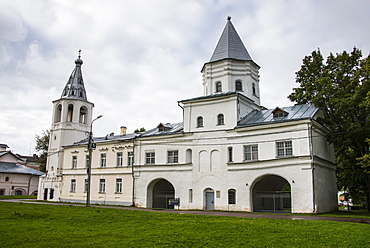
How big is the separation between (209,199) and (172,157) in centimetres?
582

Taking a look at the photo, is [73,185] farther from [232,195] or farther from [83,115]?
[232,195]

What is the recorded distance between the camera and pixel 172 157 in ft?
109

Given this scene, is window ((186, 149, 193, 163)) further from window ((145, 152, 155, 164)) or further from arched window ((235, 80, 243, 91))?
arched window ((235, 80, 243, 91))

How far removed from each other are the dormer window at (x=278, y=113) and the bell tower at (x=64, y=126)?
27.2 m

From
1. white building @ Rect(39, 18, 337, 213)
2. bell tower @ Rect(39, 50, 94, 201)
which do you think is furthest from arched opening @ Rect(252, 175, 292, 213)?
bell tower @ Rect(39, 50, 94, 201)

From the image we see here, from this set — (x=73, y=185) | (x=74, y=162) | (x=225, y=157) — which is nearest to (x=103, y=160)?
(x=74, y=162)

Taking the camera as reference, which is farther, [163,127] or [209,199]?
[163,127]

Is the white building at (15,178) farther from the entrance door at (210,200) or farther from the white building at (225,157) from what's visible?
the entrance door at (210,200)

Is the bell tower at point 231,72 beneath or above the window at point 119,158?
above

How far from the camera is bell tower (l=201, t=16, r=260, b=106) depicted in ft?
110

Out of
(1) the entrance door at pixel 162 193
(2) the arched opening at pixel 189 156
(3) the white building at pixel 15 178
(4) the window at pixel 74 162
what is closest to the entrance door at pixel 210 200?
(2) the arched opening at pixel 189 156

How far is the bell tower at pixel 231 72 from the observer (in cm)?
3359

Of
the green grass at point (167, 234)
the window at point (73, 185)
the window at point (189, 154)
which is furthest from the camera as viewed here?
the window at point (73, 185)

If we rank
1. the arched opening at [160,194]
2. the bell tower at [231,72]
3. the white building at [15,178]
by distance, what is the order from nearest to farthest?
the bell tower at [231,72] < the arched opening at [160,194] < the white building at [15,178]
